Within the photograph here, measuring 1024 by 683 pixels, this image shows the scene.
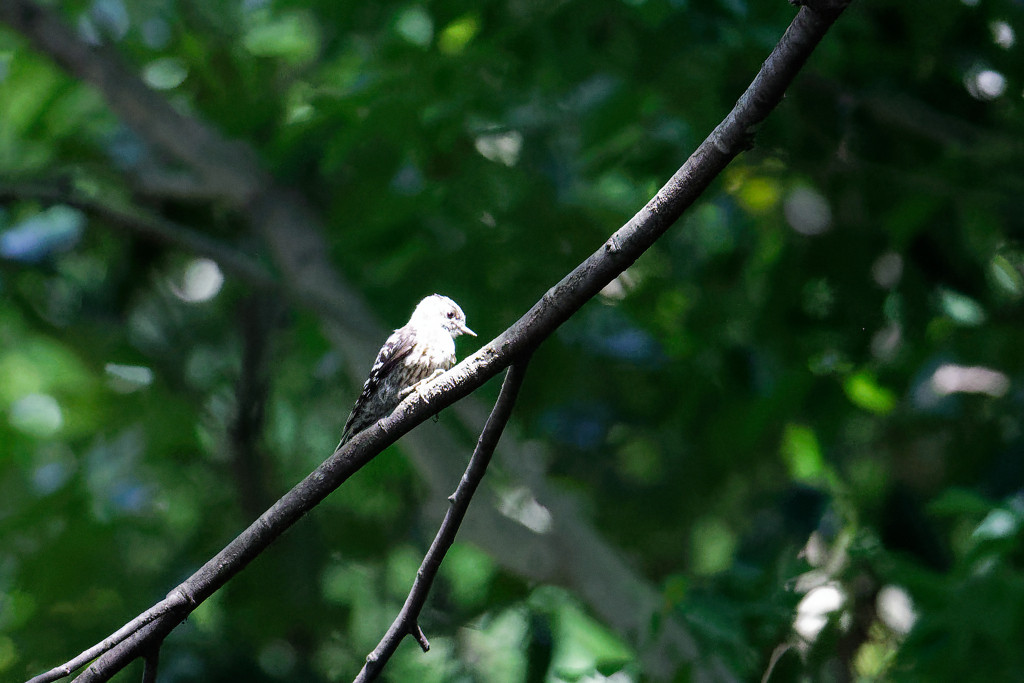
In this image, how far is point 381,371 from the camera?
15.4 feet

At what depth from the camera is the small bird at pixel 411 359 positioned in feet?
15.0

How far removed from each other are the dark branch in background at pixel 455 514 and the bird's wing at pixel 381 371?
1.81 meters

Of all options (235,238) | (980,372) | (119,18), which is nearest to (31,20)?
(119,18)

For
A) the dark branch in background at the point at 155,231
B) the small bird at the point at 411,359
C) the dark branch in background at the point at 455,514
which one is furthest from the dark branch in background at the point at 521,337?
the dark branch in background at the point at 155,231

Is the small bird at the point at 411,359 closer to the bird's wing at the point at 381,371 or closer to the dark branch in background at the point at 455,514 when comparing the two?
the bird's wing at the point at 381,371

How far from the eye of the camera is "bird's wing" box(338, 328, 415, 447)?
4.65m

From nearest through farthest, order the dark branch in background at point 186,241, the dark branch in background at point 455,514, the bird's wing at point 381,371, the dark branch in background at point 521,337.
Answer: the dark branch in background at point 521,337 < the dark branch in background at point 455,514 < the bird's wing at point 381,371 < the dark branch in background at point 186,241

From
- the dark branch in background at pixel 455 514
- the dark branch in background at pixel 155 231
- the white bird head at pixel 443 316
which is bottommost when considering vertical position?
the dark branch in background at pixel 155 231

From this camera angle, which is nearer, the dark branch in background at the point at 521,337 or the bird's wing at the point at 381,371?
the dark branch in background at the point at 521,337

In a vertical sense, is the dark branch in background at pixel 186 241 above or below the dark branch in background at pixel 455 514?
below

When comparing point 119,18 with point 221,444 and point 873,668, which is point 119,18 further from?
point 873,668

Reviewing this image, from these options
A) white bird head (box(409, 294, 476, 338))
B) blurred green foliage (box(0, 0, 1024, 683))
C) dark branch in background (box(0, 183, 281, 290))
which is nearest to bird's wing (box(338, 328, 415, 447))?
white bird head (box(409, 294, 476, 338))

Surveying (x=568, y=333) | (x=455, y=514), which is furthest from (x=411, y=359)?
(x=455, y=514)

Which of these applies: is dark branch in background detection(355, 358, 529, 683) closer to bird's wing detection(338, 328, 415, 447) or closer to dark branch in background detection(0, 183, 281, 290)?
bird's wing detection(338, 328, 415, 447)
